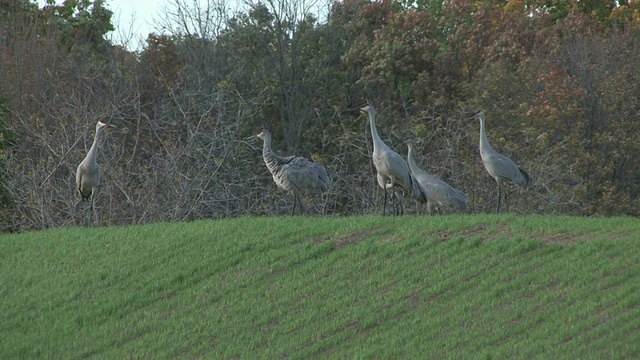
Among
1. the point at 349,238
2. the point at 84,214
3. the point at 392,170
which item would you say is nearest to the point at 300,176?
the point at 392,170

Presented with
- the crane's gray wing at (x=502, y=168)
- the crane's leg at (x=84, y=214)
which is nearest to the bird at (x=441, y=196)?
the crane's gray wing at (x=502, y=168)

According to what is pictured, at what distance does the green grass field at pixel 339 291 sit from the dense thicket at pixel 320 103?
665cm

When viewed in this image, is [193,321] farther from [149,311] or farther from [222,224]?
[222,224]

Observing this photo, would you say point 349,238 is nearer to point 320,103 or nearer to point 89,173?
point 89,173

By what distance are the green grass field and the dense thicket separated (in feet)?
21.8

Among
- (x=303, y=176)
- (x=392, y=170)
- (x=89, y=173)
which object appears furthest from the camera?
(x=89, y=173)

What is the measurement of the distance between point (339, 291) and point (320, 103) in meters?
19.1

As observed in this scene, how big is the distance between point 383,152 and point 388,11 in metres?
17.0

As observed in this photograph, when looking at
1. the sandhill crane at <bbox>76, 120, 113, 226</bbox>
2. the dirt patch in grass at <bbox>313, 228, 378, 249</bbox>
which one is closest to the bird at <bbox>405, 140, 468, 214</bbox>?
the dirt patch in grass at <bbox>313, 228, 378, 249</bbox>

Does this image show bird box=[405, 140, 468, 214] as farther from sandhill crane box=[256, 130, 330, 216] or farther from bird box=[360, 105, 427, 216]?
sandhill crane box=[256, 130, 330, 216]

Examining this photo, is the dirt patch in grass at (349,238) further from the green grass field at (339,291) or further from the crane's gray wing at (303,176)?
the crane's gray wing at (303,176)

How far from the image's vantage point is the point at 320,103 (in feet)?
104

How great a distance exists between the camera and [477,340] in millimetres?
10836

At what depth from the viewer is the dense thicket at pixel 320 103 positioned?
2286cm
